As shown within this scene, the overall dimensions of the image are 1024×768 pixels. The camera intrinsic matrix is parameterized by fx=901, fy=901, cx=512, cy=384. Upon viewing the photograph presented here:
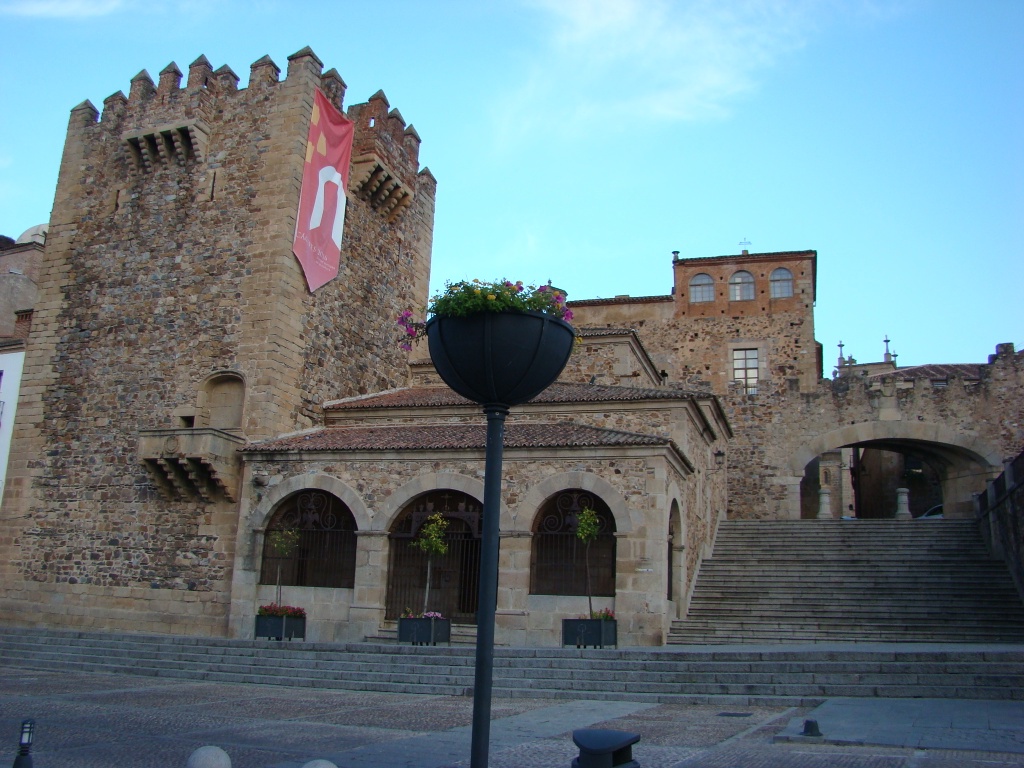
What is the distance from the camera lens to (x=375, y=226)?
24.0 m

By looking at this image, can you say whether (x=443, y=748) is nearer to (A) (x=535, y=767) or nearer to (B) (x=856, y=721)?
(A) (x=535, y=767)

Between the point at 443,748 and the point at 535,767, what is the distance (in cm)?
116

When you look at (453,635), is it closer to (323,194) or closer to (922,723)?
(922,723)

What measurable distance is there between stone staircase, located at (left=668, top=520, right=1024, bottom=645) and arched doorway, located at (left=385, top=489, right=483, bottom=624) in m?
4.21

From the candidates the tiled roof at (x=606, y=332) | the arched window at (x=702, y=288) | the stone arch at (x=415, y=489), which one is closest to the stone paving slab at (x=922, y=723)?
the stone arch at (x=415, y=489)

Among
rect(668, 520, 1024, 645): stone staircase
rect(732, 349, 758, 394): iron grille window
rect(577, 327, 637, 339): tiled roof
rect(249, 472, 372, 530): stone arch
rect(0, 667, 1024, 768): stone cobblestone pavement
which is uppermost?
rect(732, 349, 758, 394): iron grille window

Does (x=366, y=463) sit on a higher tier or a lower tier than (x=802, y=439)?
lower

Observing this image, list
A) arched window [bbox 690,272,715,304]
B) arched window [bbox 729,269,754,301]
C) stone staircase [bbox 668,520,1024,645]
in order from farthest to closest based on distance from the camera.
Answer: arched window [bbox 690,272,715,304] → arched window [bbox 729,269,754,301] → stone staircase [bbox 668,520,1024,645]

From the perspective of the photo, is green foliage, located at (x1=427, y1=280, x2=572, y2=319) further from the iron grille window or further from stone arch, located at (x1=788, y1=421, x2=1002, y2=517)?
the iron grille window

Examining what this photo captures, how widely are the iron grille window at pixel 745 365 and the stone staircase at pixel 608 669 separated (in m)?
16.8

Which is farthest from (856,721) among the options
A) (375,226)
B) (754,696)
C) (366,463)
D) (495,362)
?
(375,226)

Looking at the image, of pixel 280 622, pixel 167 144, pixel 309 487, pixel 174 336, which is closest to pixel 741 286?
pixel 309 487

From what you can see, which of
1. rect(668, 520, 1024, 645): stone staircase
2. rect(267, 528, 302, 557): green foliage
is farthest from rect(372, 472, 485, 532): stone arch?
rect(668, 520, 1024, 645): stone staircase

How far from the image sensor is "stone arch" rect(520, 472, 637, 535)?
16.4 m
